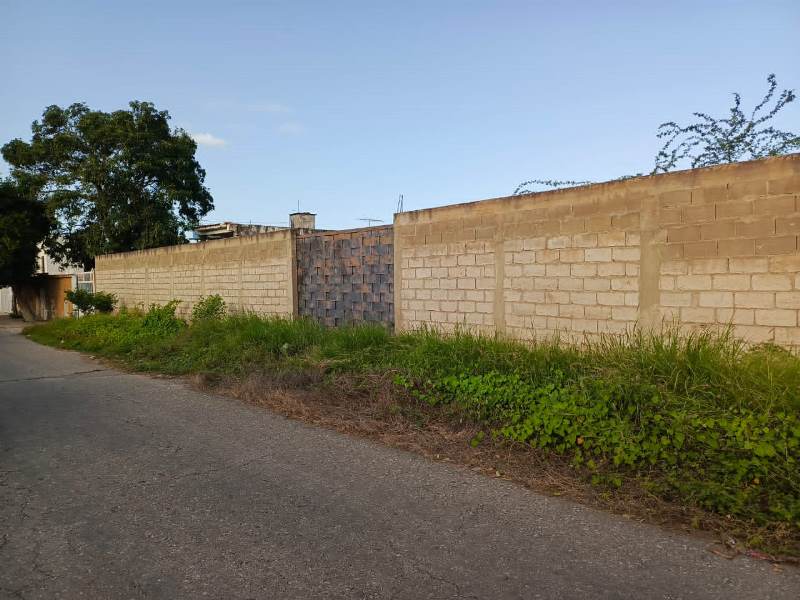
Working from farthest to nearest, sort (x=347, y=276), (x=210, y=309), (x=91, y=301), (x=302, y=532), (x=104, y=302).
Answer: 1. (x=104, y=302)
2. (x=91, y=301)
3. (x=210, y=309)
4. (x=347, y=276)
5. (x=302, y=532)

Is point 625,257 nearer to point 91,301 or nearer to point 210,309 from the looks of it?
point 210,309

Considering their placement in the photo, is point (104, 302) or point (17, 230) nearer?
point (104, 302)

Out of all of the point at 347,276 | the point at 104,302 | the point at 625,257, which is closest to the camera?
the point at 625,257

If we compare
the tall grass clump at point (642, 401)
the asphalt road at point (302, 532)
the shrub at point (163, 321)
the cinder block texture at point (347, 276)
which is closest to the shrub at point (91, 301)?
the shrub at point (163, 321)

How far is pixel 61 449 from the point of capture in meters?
5.45

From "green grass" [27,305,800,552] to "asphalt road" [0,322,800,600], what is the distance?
2.09 feet

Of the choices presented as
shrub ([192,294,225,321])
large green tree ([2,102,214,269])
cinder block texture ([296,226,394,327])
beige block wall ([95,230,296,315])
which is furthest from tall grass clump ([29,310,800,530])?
large green tree ([2,102,214,269])

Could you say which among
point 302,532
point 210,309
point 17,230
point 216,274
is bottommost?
point 302,532

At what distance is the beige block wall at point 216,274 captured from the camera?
465 inches

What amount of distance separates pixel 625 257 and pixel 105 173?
22369mm

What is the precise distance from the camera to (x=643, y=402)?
4.74 metres

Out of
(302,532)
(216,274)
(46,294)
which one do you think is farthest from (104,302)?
(302,532)

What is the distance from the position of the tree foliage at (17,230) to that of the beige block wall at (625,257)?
20946 mm

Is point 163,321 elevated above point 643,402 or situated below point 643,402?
below
